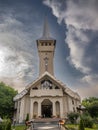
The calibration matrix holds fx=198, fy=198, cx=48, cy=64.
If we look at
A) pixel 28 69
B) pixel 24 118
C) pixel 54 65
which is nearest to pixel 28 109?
pixel 24 118

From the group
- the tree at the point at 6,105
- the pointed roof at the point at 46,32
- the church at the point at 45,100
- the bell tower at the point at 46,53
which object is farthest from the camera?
the pointed roof at the point at 46,32

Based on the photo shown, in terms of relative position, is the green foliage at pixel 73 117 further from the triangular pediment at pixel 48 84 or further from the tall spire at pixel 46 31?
the tall spire at pixel 46 31

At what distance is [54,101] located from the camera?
37688mm

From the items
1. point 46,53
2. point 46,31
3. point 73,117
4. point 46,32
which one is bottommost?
point 73,117

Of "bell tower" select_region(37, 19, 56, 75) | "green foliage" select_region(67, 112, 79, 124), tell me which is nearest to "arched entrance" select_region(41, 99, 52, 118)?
"green foliage" select_region(67, 112, 79, 124)

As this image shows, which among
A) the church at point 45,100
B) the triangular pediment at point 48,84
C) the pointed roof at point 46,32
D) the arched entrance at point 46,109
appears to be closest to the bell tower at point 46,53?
the pointed roof at point 46,32

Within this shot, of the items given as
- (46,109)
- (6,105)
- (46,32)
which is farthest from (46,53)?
(46,109)

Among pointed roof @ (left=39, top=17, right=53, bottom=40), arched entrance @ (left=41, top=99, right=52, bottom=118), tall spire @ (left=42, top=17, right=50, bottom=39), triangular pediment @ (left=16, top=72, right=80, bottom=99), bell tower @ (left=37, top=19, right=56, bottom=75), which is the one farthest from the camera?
tall spire @ (left=42, top=17, right=50, bottom=39)

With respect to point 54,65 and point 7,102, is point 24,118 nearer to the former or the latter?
point 7,102

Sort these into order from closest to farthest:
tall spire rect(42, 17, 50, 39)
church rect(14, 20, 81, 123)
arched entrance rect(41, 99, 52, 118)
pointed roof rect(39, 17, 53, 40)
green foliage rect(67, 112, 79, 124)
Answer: green foliage rect(67, 112, 79, 124), church rect(14, 20, 81, 123), arched entrance rect(41, 99, 52, 118), pointed roof rect(39, 17, 53, 40), tall spire rect(42, 17, 50, 39)

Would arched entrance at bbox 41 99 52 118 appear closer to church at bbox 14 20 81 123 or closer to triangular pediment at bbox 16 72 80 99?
church at bbox 14 20 81 123

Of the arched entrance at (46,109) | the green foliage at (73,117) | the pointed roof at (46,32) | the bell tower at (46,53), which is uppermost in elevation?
the pointed roof at (46,32)

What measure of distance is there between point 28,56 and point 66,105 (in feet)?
39.6

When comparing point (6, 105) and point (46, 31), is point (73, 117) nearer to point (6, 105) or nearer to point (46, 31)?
point (6, 105)
